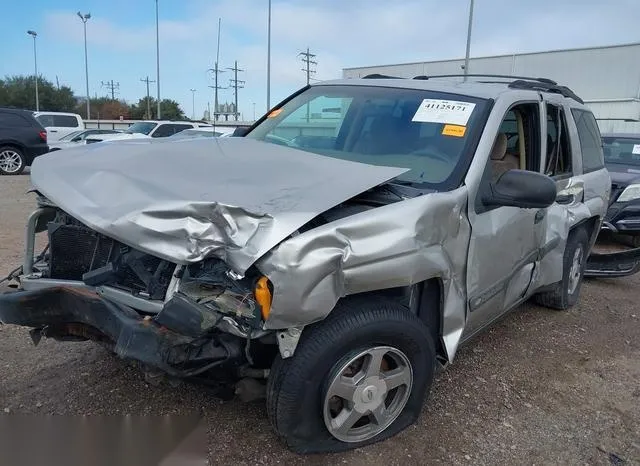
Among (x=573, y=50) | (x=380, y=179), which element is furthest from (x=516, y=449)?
(x=573, y=50)

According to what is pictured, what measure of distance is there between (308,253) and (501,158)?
6.29ft

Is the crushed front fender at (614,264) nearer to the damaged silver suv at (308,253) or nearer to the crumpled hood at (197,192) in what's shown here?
the damaged silver suv at (308,253)

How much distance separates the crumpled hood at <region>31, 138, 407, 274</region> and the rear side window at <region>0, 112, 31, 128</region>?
13109mm

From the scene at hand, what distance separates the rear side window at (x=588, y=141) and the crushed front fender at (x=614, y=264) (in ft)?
3.96

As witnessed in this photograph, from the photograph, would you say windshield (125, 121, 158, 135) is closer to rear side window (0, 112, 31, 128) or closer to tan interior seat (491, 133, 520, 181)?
rear side window (0, 112, 31, 128)

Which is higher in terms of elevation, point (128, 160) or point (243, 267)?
point (128, 160)

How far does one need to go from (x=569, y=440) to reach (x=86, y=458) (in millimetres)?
2490

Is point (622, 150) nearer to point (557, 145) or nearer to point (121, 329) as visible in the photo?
point (557, 145)

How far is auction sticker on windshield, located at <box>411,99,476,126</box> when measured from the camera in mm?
3246

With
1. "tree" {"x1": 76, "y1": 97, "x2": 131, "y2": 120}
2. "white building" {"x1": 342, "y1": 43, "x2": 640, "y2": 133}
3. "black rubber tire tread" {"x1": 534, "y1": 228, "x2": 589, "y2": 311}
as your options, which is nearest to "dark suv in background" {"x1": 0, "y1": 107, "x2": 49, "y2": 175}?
"black rubber tire tread" {"x1": 534, "y1": 228, "x2": 589, "y2": 311}

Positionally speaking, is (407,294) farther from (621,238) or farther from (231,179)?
(621,238)

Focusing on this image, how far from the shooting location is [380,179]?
265 centimetres

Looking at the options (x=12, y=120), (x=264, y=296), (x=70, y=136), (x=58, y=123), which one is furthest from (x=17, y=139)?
(x=264, y=296)

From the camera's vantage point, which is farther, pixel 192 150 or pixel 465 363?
pixel 465 363
